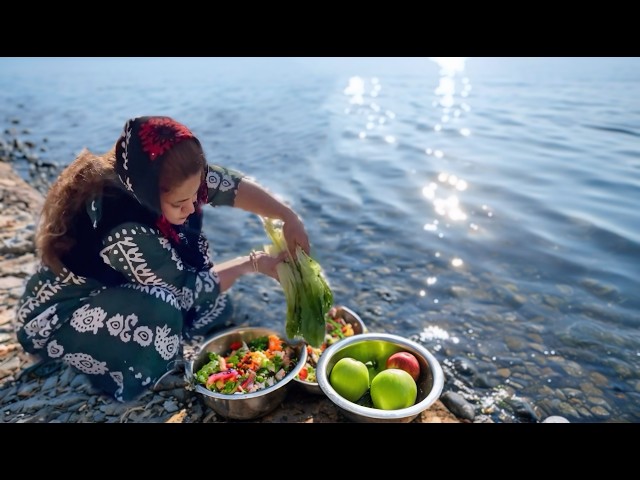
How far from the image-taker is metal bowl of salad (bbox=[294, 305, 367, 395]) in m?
3.84

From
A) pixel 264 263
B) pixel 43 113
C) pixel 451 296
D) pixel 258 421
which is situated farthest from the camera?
pixel 43 113

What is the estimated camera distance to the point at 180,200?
3.22 m

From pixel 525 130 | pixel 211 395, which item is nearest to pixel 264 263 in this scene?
Result: pixel 211 395

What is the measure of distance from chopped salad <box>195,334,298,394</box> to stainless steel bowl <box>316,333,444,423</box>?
0.41 metres

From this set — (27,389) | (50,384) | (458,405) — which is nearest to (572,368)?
(458,405)

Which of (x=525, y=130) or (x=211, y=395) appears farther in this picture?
(x=525, y=130)

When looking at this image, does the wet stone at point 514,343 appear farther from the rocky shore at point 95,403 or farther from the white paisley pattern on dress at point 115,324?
the white paisley pattern on dress at point 115,324

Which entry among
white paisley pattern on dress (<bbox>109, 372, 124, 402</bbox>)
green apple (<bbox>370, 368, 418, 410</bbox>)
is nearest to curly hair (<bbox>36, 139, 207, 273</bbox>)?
white paisley pattern on dress (<bbox>109, 372, 124, 402</bbox>)

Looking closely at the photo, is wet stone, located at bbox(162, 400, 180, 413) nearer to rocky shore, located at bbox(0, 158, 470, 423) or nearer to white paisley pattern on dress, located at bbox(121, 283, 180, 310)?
rocky shore, located at bbox(0, 158, 470, 423)

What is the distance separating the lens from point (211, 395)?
3.48 meters

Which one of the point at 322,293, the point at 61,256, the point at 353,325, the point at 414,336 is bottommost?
the point at 414,336

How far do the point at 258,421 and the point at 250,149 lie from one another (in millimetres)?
10187

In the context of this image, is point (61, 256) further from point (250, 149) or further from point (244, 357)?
point (250, 149)

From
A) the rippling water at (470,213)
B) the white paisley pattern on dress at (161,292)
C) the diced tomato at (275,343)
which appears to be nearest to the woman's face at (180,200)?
the white paisley pattern on dress at (161,292)
